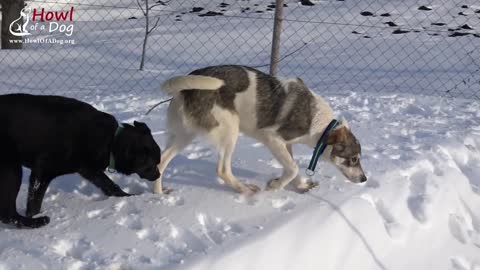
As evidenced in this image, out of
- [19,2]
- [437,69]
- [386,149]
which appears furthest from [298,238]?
[19,2]

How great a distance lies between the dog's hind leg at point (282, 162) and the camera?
400 cm

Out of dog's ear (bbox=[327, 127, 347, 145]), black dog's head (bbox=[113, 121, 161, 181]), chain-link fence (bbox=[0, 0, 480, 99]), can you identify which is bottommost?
chain-link fence (bbox=[0, 0, 480, 99])

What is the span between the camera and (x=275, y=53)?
683 cm

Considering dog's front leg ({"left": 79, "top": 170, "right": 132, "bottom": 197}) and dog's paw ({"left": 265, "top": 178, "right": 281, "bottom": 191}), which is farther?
dog's paw ({"left": 265, "top": 178, "right": 281, "bottom": 191})

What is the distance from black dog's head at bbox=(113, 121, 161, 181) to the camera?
A: 11.5 feet

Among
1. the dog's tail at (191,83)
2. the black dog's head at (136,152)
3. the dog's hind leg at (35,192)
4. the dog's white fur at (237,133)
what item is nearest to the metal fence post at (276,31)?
the dog's white fur at (237,133)

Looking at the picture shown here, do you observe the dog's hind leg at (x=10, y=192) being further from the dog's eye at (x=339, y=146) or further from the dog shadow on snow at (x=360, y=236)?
the dog's eye at (x=339, y=146)

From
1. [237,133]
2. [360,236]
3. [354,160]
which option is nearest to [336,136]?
[354,160]

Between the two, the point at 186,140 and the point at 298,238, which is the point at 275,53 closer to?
the point at 186,140

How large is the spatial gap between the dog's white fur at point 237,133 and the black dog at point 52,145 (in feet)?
1.30

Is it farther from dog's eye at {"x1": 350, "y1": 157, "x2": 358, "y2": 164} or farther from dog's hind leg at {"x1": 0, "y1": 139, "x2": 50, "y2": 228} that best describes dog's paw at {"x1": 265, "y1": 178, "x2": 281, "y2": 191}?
dog's hind leg at {"x1": 0, "y1": 139, "x2": 50, "y2": 228}

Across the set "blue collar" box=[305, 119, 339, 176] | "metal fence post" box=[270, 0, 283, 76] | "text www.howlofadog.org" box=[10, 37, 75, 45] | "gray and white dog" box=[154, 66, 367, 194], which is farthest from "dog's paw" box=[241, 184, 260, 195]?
"text www.howlofadog.org" box=[10, 37, 75, 45]

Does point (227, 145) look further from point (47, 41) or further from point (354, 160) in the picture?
point (47, 41)

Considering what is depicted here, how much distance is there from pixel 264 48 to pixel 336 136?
29.4 ft
